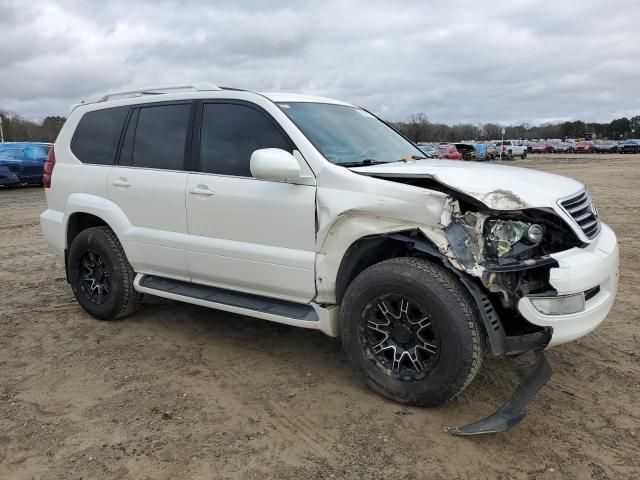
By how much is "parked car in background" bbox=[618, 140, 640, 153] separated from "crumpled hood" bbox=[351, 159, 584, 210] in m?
58.8

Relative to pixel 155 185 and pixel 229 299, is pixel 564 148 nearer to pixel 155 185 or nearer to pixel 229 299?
pixel 155 185

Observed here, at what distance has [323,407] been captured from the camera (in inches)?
139

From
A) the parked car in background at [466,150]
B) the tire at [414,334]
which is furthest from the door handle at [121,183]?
the parked car in background at [466,150]

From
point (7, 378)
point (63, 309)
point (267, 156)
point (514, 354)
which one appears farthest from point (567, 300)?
point (63, 309)

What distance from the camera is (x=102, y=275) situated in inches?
201

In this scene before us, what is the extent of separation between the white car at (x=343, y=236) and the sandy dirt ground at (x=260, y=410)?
0.22 m

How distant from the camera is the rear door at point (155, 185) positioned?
4426mm

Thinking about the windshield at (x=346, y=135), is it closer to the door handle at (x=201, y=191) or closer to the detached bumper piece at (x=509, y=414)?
the door handle at (x=201, y=191)

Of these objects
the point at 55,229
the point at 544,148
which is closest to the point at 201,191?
the point at 55,229

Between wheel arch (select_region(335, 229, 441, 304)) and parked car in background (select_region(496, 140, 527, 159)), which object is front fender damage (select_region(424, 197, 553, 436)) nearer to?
wheel arch (select_region(335, 229, 441, 304))

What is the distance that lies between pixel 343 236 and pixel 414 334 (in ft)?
2.52

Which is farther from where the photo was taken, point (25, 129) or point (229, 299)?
point (25, 129)

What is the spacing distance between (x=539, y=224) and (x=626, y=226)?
7.46 m

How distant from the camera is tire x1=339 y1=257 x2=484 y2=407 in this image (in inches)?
124
